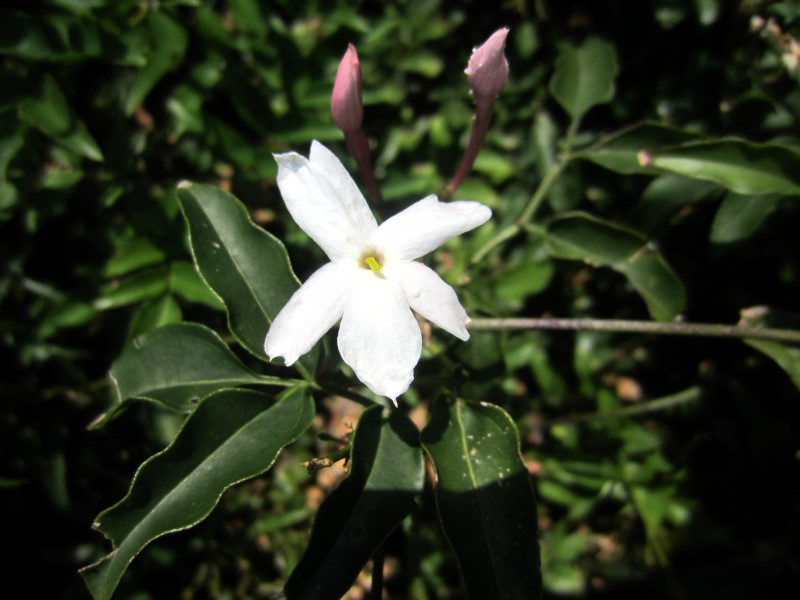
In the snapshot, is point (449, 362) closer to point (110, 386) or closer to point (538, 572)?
point (538, 572)

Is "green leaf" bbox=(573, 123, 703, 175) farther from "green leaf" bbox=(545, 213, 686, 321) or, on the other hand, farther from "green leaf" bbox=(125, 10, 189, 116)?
"green leaf" bbox=(125, 10, 189, 116)

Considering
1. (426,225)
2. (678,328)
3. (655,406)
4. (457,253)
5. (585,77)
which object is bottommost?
(655,406)

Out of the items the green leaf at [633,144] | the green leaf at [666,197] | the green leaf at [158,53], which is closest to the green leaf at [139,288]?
the green leaf at [158,53]

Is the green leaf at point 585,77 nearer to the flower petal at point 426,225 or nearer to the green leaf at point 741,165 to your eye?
the green leaf at point 741,165

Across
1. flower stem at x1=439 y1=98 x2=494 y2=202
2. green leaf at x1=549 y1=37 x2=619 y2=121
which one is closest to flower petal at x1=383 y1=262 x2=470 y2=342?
flower stem at x1=439 y1=98 x2=494 y2=202

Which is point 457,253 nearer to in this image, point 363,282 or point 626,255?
point 626,255

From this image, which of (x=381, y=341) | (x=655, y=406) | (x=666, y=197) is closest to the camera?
(x=381, y=341)

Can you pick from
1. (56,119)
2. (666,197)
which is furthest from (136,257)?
(666,197)

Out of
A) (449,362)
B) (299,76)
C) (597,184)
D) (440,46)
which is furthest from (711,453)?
(299,76)
